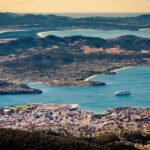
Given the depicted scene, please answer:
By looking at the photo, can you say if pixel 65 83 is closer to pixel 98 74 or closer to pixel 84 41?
pixel 98 74

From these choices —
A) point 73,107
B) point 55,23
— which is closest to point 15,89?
point 73,107

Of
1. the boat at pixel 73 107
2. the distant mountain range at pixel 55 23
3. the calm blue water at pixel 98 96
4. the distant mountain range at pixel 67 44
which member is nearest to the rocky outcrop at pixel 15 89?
the calm blue water at pixel 98 96

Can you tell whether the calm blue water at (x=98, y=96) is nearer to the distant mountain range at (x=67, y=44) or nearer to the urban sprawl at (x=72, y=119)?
the urban sprawl at (x=72, y=119)

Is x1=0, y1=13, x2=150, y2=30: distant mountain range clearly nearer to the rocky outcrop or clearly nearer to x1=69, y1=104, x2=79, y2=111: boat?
the rocky outcrop

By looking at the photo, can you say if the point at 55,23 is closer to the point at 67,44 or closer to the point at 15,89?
the point at 67,44

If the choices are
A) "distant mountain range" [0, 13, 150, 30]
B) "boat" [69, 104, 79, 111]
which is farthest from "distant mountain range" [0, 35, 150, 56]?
"boat" [69, 104, 79, 111]
